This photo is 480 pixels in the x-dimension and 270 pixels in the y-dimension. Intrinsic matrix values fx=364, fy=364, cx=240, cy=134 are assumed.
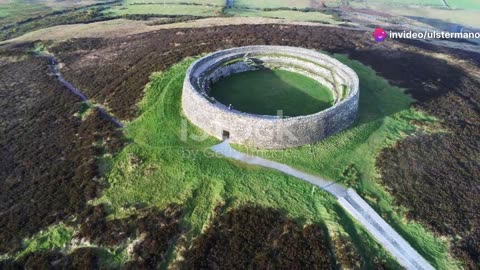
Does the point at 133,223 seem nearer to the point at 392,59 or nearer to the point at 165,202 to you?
the point at 165,202

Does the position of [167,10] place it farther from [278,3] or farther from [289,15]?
[278,3]

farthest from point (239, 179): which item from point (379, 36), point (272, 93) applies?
point (379, 36)

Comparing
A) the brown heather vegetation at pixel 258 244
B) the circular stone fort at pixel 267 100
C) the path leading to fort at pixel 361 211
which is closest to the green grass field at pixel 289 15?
the circular stone fort at pixel 267 100

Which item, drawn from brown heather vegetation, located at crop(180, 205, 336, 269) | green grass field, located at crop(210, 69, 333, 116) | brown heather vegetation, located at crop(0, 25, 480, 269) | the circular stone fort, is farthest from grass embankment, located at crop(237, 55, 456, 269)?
brown heather vegetation, located at crop(180, 205, 336, 269)

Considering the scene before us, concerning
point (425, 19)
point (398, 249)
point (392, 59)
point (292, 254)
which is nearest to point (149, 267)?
point (292, 254)

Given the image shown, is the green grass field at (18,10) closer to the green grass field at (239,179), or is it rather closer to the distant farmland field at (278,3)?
the distant farmland field at (278,3)

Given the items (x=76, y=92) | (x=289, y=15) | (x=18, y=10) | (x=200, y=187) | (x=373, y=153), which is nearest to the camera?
(x=200, y=187)
